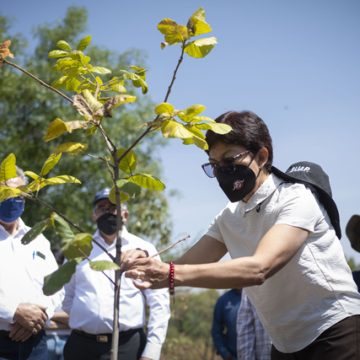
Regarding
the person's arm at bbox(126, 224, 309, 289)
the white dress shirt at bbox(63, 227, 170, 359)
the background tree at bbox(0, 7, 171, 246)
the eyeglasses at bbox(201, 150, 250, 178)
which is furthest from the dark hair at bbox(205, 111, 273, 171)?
the background tree at bbox(0, 7, 171, 246)

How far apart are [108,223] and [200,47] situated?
2.84m

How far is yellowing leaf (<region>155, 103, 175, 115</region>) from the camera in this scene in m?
1.59

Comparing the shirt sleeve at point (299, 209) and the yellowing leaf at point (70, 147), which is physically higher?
the yellowing leaf at point (70, 147)

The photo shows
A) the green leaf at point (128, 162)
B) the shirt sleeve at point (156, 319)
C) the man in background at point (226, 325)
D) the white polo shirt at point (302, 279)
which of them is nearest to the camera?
the green leaf at point (128, 162)

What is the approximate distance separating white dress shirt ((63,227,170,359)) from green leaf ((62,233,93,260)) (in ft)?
7.95

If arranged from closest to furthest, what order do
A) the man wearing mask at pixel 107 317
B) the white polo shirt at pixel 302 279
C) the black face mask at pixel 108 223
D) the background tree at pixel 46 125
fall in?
the white polo shirt at pixel 302 279 < the man wearing mask at pixel 107 317 < the black face mask at pixel 108 223 < the background tree at pixel 46 125

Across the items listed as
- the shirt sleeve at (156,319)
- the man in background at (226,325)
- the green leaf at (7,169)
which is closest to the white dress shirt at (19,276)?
the shirt sleeve at (156,319)

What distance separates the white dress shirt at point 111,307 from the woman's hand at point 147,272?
7.15 ft

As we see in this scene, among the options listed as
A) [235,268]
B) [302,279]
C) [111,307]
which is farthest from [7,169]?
[111,307]

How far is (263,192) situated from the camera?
2.31m

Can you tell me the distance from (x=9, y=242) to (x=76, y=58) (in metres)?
2.33

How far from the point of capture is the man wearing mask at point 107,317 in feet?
12.9

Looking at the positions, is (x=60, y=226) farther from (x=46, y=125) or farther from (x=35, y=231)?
(x=46, y=125)

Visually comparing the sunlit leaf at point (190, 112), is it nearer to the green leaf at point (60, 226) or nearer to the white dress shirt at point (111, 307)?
the green leaf at point (60, 226)
